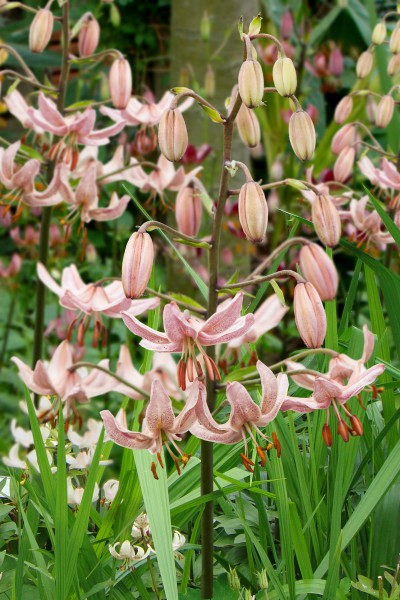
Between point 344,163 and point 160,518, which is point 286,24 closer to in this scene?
point 344,163

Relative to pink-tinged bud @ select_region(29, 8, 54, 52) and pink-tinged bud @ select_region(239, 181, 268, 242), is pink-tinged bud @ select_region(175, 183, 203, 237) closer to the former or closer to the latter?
pink-tinged bud @ select_region(239, 181, 268, 242)

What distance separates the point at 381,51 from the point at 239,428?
4.46 feet

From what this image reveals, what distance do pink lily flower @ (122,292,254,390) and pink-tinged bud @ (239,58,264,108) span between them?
22cm

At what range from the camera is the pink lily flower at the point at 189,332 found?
1.00 metres

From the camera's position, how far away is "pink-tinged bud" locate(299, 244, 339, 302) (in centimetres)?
111

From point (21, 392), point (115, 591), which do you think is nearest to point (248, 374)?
point (115, 591)

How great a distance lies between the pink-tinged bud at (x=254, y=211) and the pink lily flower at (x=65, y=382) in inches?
15.9

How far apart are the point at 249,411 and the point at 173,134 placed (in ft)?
1.07

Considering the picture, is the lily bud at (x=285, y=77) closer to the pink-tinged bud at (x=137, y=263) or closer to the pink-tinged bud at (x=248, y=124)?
the pink-tinged bud at (x=248, y=124)

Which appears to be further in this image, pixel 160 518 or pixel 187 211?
pixel 187 211

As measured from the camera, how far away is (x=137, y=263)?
1069 millimetres

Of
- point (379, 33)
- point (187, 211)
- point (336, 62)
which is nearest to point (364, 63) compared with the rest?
point (379, 33)

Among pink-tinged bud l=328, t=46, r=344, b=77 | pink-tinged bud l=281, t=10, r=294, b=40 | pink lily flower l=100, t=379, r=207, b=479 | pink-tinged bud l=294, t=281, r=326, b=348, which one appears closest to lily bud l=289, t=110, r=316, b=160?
pink-tinged bud l=294, t=281, r=326, b=348

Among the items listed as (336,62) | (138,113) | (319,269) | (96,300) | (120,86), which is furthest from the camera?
(336,62)
